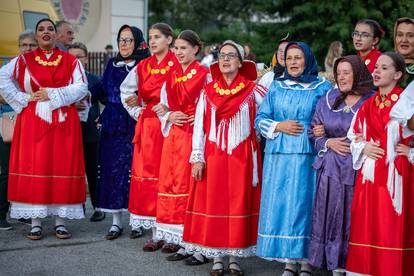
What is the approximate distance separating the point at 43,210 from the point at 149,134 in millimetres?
1344

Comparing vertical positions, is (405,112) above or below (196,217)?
above

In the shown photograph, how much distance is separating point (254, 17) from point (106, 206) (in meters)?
32.9

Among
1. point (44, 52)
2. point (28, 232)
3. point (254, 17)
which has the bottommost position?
point (28, 232)

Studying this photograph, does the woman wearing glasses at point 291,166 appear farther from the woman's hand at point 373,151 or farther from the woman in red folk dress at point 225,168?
the woman's hand at point 373,151

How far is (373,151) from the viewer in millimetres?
5203

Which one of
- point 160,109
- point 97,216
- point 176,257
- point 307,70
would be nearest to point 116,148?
point 160,109

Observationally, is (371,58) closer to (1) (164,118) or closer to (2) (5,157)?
(1) (164,118)

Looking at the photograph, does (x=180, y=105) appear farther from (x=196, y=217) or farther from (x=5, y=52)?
(x=5, y=52)

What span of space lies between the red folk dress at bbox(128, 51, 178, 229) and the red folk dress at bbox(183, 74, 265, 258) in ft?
2.87

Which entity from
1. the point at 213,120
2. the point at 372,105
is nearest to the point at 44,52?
the point at 213,120

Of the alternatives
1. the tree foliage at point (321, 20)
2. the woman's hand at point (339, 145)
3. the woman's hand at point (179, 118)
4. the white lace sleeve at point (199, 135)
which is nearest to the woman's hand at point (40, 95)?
the woman's hand at point (179, 118)

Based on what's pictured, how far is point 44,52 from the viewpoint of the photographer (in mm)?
7227

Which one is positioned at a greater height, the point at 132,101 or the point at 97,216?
the point at 132,101

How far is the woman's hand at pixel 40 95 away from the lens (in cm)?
704
